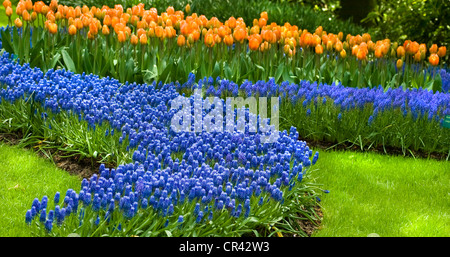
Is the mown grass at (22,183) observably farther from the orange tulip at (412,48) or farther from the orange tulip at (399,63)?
the orange tulip at (412,48)

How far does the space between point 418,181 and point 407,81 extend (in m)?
2.39

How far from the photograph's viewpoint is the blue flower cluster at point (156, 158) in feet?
12.0

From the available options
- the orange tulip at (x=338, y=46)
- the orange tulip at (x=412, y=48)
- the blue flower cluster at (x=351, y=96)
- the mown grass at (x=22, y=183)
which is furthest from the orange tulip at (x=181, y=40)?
the orange tulip at (x=412, y=48)

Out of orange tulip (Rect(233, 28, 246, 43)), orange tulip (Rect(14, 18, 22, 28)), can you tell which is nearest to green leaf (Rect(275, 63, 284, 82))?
orange tulip (Rect(233, 28, 246, 43))

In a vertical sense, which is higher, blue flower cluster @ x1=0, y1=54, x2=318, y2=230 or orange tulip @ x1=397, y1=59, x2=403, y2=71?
blue flower cluster @ x1=0, y1=54, x2=318, y2=230

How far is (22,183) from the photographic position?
468 centimetres

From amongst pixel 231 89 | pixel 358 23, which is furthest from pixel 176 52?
pixel 358 23

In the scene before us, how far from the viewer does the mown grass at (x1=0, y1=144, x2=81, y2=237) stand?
3.99 meters

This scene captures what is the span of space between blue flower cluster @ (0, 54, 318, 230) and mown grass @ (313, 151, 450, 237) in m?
0.42

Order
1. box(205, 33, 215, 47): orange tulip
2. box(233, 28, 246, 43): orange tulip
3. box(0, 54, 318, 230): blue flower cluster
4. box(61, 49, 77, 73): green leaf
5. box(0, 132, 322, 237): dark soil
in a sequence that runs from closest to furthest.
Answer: box(0, 54, 318, 230): blue flower cluster, box(0, 132, 322, 237): dark soil, box(61, 49, 77, 73): green leaf, box(205, 33, 215, 47): orange tulip, box(233, 28, 246, 43): orange tulip

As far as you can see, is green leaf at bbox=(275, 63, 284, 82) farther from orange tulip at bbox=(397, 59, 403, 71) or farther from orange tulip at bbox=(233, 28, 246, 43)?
orange tulip at bbox=(397, 59, 403, 71)

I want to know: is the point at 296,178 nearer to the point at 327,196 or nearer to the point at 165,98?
the point at 327,196

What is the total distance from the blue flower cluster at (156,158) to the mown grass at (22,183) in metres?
0.21

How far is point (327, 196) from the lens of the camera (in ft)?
16.2
